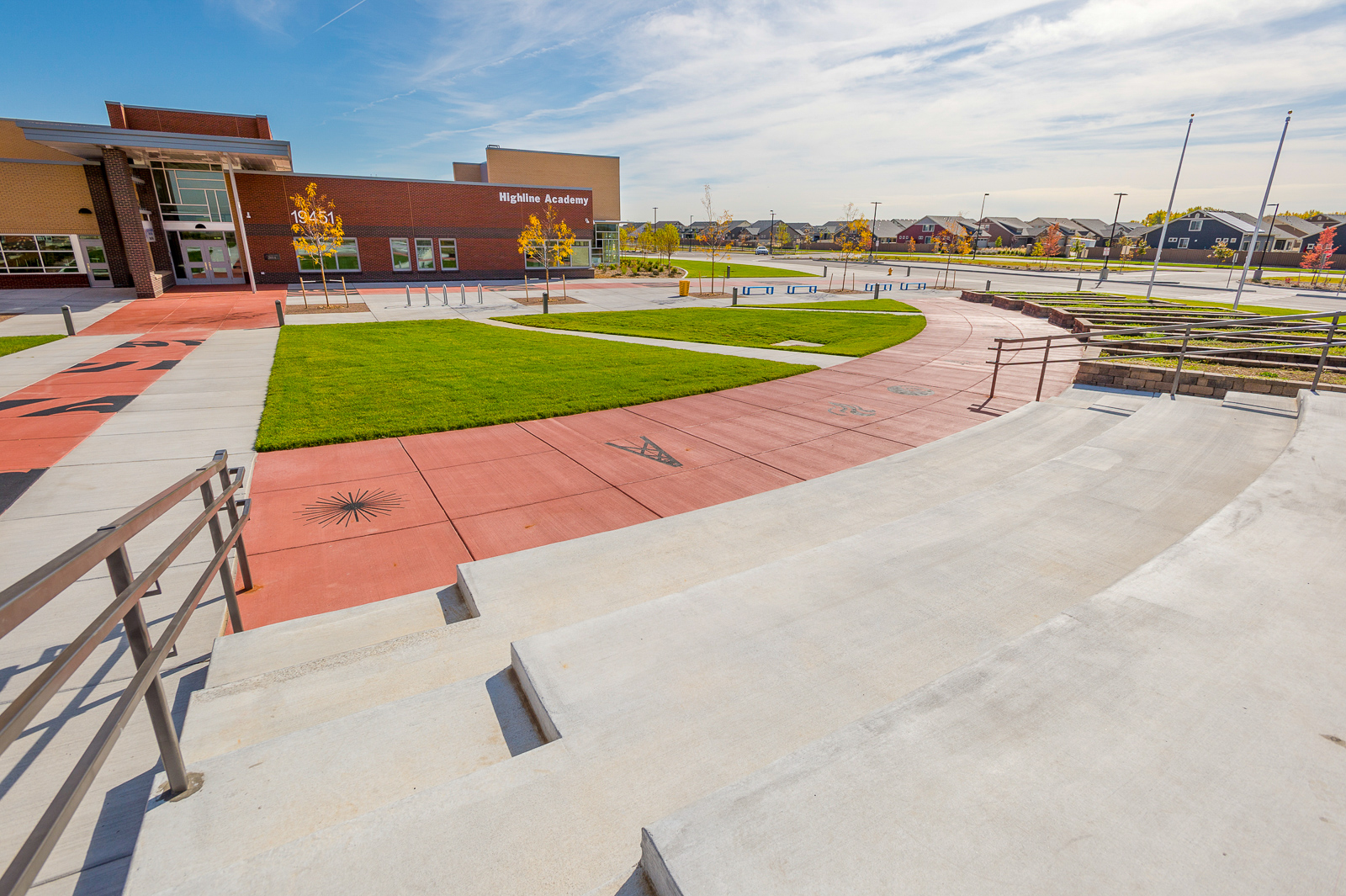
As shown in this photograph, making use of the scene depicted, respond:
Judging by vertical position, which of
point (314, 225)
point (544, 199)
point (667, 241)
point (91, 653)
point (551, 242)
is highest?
point (544, 199)

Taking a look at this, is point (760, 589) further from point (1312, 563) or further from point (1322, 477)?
point (1322, 477)

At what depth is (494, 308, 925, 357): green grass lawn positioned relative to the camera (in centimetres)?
1975

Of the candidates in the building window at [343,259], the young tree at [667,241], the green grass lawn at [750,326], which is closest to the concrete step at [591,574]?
the green grass lawn at [750,326]

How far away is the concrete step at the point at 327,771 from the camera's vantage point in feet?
8.03

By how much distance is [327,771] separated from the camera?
2836 millimetres

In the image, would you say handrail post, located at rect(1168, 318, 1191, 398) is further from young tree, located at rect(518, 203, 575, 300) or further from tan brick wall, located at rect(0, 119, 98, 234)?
tan brick wall, located at rect(0, 119, 98, 234)

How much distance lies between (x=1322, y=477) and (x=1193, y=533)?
2.28m

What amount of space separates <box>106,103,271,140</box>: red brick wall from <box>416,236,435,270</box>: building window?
11.0 m

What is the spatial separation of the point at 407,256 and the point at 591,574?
42561 millimetres

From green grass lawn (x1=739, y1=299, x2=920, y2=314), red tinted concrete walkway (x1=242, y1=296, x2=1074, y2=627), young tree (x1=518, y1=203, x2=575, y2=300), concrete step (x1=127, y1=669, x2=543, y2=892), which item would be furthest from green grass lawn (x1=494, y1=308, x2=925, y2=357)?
young tree (x1=518, y1=203, x2=575, y2=300)

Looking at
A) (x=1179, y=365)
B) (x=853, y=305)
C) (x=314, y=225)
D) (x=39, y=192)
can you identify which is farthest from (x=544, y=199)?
(x=1179, y=365)

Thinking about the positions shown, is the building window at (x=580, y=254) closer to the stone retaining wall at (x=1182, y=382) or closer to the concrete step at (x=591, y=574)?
the stone retaining wall at (x=1182, y=382)

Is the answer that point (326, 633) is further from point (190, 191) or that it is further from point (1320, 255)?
point (1320, 255)

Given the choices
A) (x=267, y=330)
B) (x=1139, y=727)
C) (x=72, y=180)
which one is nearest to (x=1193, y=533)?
(x=1139, y=727)
